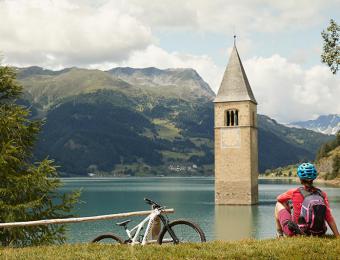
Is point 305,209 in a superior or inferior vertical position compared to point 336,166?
inferior

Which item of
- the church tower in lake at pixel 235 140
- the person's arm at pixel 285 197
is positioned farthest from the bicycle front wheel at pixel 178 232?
the church tower in lake at pixel 235 140

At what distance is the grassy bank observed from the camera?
9.96 meters

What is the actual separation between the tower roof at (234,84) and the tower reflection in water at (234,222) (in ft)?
54.6

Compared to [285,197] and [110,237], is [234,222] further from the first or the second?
[285,197]

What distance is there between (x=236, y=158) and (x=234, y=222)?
73.9ft

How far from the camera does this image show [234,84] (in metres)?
78.8

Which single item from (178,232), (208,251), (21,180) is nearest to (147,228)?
(178,232)

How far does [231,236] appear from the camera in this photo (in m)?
44.0

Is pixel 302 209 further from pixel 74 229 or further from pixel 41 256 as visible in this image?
pixel 74 229

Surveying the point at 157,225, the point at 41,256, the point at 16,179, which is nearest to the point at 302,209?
the point at 157,225

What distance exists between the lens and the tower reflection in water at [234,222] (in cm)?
4472

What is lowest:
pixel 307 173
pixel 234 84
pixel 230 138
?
pixel 307 173

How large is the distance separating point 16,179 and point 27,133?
9.37 ft

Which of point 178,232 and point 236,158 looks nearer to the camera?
point 178,232
